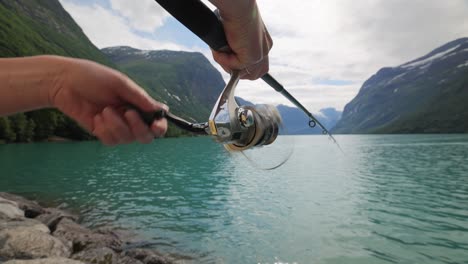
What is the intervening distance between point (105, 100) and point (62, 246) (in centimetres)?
1076

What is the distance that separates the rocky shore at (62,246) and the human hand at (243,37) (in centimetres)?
788

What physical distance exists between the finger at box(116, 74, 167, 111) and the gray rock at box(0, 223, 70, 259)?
32.4ft

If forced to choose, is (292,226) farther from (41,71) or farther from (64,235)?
(41,71)

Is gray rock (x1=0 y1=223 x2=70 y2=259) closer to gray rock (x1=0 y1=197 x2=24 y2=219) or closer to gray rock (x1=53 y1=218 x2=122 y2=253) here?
gray rock (x1=53 y1=218 x2=122 y2=253)

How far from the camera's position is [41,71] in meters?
1.45

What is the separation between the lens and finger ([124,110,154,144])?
4.89 ft

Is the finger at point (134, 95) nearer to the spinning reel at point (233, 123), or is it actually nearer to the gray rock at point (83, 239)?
the spinning reel at point (233, 123)

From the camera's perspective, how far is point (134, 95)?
150 centimetres

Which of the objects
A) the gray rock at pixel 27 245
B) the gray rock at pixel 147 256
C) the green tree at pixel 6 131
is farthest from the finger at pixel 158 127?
the green tree at pixel 6 131

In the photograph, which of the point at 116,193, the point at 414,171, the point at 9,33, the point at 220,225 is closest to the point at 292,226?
the point at 220,225

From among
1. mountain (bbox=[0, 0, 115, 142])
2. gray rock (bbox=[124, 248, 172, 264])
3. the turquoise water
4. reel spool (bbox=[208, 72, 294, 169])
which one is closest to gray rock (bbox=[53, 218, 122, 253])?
gray rock (bbox=[124, 248, 172, 264])

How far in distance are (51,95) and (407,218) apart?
19.5 m

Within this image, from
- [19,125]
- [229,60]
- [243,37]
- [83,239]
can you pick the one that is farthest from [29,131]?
[243,37]

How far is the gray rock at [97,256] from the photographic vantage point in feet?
32.9
